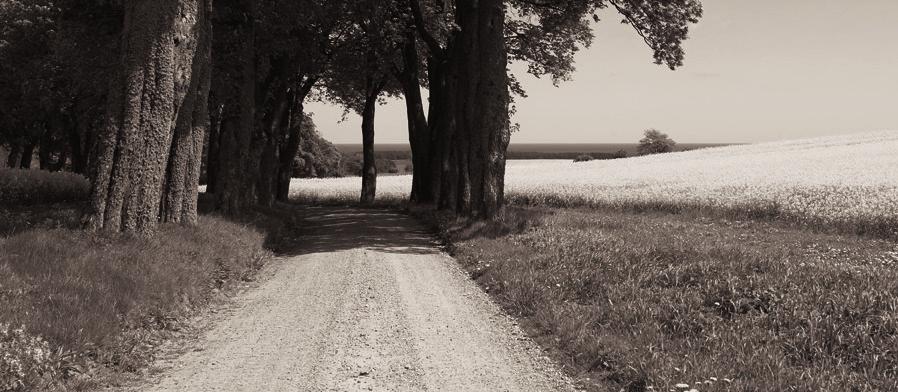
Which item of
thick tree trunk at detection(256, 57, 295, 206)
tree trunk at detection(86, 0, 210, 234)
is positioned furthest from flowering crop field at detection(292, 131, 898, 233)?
tree trunk at detection(86, 0, 210, 234)

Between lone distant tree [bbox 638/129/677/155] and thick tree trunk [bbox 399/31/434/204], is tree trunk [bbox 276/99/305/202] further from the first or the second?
lone distant tree [bbox 638/129/677/155]

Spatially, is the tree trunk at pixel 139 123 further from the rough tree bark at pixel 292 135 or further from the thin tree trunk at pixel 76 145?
the thin tree trunk at pixel 76 145

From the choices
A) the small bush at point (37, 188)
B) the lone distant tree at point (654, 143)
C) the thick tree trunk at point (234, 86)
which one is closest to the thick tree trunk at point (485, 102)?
the thick tree trunk at point (234, 86)

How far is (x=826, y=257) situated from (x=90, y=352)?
44.8 feet

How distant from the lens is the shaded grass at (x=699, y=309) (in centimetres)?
636

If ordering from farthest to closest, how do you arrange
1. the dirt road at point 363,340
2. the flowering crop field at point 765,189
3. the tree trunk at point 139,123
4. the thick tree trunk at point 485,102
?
1. the flowering crop field at point 765,189
2. the thick tree trunk at point 485,102
3. the tree trunk at point 139,123
4. the dirt road at point 363,340

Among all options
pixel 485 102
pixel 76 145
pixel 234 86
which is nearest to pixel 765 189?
pixel 485 102

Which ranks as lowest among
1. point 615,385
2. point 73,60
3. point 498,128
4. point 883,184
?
point 615,385

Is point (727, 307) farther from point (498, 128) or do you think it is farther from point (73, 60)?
point (73, 60)

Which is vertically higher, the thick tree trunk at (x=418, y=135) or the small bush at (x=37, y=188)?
the thick tree trunk at (x=418, y=135)

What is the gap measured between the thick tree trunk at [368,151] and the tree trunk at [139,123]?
23.5 metres

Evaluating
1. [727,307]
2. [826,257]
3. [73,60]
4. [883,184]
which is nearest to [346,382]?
[727,307]

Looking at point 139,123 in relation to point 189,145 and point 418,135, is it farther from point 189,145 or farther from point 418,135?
point 418,135

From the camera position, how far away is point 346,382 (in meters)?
6.39
